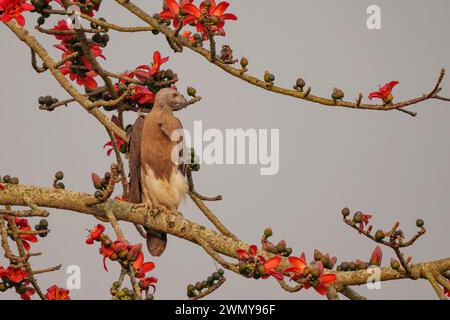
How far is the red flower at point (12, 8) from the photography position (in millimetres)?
6688

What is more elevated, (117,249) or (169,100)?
(169,100)

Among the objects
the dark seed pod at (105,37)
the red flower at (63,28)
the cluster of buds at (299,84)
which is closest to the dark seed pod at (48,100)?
the red flower at (63,28)

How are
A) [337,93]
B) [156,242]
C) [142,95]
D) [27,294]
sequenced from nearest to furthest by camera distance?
[337,93] < [27,294] < [142,95] < [156,242]

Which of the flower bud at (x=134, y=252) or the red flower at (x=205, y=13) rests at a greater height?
the red flower at (x=205, y=13)

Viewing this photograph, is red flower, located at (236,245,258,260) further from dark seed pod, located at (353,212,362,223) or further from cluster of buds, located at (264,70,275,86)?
cluster of buds, located at (264,70,275,86)

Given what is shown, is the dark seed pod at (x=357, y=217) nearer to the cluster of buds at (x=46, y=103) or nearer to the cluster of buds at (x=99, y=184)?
the cluster of buds at (x=99, y=184)

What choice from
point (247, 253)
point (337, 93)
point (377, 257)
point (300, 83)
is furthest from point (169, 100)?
point (247, 253)

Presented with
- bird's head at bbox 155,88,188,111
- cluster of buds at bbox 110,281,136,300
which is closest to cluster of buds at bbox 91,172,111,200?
cluster of buds at bbox 110,281,136,300

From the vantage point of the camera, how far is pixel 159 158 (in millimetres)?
8328

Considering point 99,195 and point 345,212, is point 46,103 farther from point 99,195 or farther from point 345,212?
point 345,212

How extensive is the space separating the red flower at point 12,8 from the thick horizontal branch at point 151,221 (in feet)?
3.50

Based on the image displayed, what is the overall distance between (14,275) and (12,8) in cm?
166
